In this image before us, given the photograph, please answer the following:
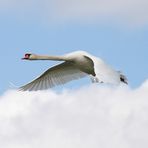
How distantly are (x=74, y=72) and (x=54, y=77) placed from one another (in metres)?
0.69

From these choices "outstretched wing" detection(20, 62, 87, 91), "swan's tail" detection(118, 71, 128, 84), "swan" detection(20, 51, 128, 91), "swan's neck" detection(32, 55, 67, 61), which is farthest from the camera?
"outstretched wing" detection(20, 62, 87, 91)

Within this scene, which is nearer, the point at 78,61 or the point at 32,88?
the point at 78,61

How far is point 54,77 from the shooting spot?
28.3 metres

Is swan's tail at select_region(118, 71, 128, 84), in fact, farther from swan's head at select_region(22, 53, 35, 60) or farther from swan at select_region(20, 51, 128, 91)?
swan's head at select_region(22, 53, 35, 60)

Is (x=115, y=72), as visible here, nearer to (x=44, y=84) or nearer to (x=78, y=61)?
(x=78, y=61)

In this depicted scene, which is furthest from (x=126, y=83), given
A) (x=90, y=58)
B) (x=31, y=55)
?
(x=31, y=55)

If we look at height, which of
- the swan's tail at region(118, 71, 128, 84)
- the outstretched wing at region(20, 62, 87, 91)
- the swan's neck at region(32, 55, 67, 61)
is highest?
the swan's neck at region(32, 55, 67, 61)

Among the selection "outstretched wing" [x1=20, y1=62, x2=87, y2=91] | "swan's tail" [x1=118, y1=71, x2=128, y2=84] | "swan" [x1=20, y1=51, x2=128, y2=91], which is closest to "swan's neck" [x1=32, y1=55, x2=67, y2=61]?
"swan" [x1=20, y1=51, x2=128, y2=91]

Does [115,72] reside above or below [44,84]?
above

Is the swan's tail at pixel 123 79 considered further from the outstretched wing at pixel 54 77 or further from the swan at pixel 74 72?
the outstretched wing at pixel 54 77

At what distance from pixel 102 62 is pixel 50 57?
9.65 feet

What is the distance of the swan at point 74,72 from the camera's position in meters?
22.9

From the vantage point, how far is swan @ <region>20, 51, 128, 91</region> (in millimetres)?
22922

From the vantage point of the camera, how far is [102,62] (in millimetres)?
23922
